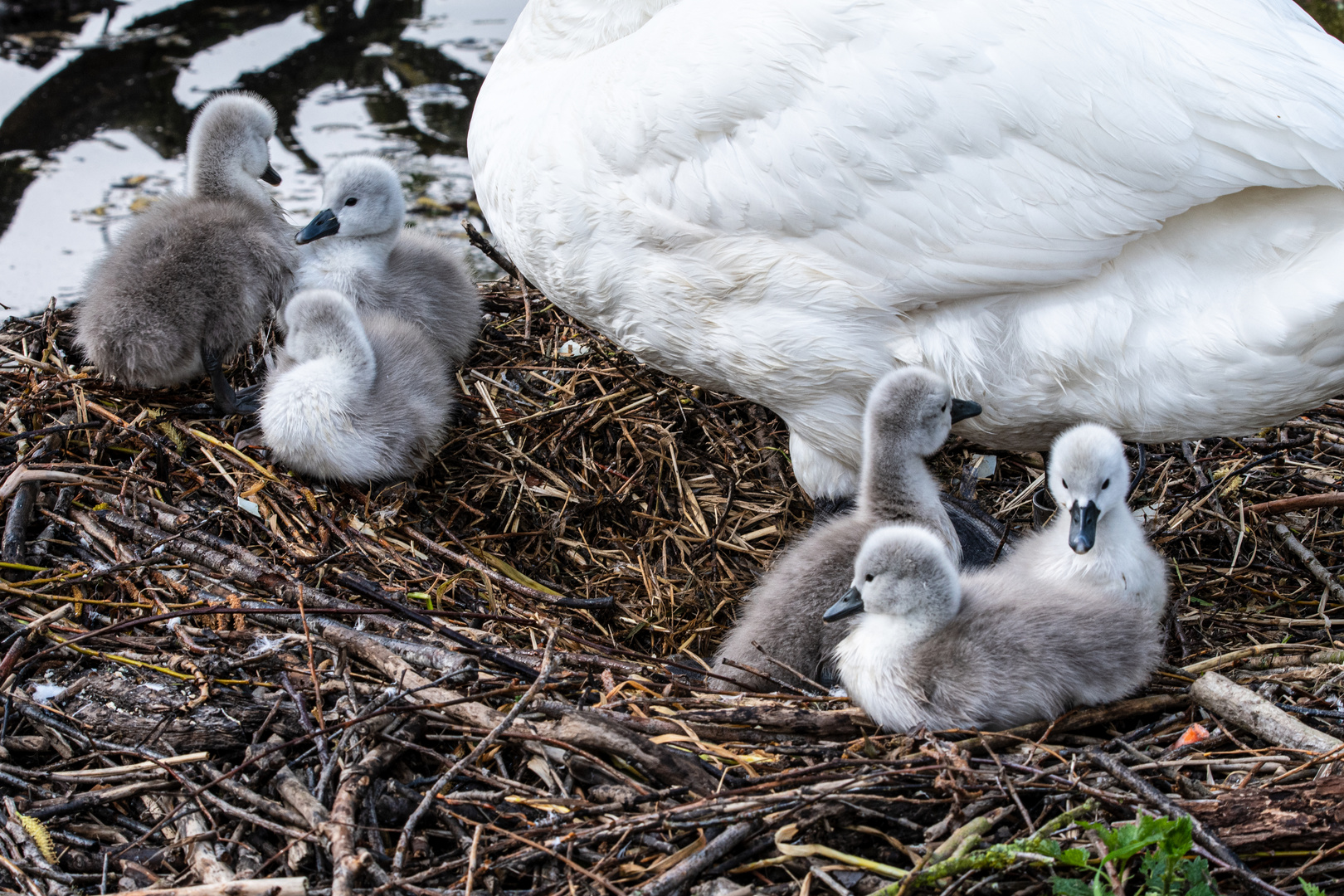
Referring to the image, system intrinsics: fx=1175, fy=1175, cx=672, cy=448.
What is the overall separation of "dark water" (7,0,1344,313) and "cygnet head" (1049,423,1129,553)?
3.81 meters

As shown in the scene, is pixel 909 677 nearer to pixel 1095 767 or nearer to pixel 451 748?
pixel 1095 767

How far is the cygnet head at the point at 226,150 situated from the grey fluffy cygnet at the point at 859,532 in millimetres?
2326

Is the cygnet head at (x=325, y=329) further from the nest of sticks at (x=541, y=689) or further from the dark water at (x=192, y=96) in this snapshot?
the dark water at (x=192, y=96)

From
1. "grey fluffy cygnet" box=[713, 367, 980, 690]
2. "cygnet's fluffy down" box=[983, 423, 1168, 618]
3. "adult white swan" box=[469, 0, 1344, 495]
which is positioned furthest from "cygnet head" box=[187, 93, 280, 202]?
"cygnet's fluffy down" box=[983, 423, 1168, 618]

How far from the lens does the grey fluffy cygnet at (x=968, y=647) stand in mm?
2430

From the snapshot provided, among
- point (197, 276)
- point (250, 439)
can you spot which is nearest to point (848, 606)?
point (250, 439)

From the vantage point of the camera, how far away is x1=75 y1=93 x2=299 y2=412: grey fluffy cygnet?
3.51m

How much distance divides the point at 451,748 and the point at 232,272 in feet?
6.39

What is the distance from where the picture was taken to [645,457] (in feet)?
12.6

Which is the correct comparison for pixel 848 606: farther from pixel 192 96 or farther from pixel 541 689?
pixel 192 96

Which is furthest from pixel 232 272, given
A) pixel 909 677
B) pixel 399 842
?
pixel 909 677

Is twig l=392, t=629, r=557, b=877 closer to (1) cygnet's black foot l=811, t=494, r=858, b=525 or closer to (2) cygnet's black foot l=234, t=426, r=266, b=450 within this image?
(1) cygnet's black foot l=811, t=494, r=858, b=525

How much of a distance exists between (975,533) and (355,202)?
7.38ft

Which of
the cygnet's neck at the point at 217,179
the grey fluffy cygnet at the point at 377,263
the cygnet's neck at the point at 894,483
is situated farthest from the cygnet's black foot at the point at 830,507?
the cygnet's neck at the point at 217,179
